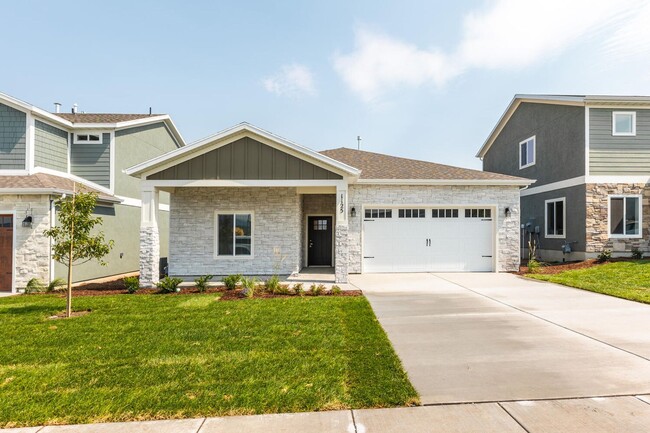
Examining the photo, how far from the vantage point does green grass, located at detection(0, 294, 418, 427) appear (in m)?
3.52

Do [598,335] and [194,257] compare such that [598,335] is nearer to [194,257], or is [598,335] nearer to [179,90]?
[194,257]

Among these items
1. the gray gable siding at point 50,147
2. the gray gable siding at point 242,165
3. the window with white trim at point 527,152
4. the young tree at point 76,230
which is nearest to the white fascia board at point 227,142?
the gray gable siding at point 242,165

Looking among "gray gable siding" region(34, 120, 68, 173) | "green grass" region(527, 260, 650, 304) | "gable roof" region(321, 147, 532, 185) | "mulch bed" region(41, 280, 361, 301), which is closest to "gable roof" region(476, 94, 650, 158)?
"gable roof" region(321, 147, 532, 185)

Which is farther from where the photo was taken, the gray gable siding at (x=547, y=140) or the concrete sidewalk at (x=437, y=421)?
the gray gable siding at (x=547, y=140)

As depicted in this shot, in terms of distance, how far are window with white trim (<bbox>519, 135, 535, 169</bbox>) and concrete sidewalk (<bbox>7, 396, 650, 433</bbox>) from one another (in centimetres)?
1707

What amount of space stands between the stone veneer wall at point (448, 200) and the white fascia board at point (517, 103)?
16.5 feet

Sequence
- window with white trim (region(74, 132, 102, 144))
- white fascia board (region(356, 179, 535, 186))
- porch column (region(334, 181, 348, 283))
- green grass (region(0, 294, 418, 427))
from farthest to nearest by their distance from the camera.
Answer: window with white trim (region(74, 132, 102, 144)), white fascia board (region(356, 179, 535, 186)), porch column (region(334, 181, 348, 283)), green grass (region(0, 294, 418, 427))

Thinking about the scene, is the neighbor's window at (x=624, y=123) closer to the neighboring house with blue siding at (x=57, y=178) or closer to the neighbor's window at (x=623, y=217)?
the neighbor's window at (x=623, y=217)

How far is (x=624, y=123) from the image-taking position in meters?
14.2

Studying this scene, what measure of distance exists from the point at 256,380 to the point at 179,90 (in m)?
17.3

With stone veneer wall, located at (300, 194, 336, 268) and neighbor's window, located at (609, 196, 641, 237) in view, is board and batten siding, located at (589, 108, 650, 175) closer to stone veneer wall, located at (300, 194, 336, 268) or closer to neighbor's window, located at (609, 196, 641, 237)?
neighbor's window, located at (609, 196, 641, 237)

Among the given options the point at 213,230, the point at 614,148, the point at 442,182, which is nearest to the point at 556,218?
the point at 614,148

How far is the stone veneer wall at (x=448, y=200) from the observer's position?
13.0 meters

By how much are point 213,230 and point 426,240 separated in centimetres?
776
